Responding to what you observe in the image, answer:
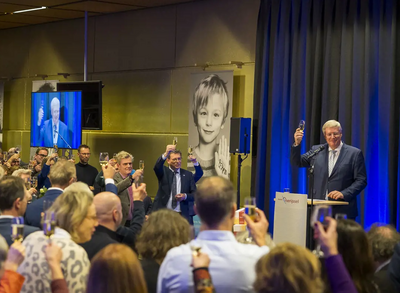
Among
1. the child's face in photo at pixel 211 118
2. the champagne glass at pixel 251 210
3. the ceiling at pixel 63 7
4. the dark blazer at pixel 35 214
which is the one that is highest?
the ceiling at pixel 63 7

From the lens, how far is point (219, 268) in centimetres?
243

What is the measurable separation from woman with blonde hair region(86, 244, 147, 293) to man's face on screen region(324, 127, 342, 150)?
4643 millimetres

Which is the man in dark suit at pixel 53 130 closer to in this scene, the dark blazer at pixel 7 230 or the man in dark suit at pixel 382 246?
the dark blazer at pixel 7 230

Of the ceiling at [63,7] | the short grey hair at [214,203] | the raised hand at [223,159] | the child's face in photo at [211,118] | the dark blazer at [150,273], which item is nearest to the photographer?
the short grey hair at [214,203]

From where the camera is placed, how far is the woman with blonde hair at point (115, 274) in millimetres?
2156

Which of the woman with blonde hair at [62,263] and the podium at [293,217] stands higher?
the woman with blonde hair at [62,263]

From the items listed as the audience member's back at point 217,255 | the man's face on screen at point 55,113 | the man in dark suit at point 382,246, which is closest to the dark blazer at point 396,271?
the man in dark suit at point 382,246

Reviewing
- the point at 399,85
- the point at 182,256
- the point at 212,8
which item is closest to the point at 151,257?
the point at 182,256

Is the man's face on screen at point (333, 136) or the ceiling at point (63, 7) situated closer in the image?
the man's face on screen at point (333, 136)

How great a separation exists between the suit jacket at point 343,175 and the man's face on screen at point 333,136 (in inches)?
3.6

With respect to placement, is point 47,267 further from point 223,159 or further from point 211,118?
point 211,118

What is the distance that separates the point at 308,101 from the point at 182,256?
6064 millimetres

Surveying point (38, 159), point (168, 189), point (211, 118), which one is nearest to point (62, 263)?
point (168, 189)

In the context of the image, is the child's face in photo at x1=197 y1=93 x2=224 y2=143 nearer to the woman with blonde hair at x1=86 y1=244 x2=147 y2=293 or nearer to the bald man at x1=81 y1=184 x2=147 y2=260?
the bald man at x1=81 y1=184 x2=147 y2=260
